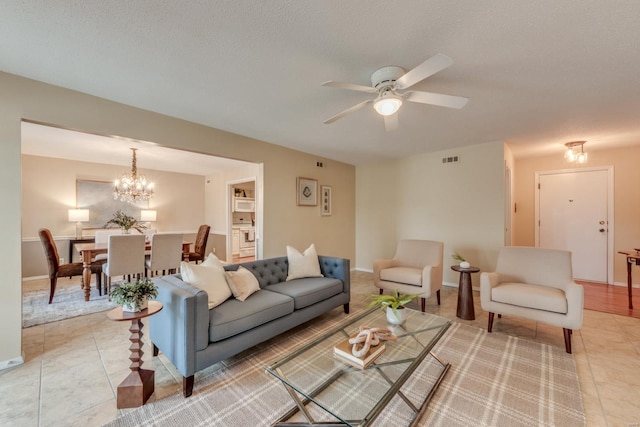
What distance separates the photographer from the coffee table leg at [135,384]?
1.66m

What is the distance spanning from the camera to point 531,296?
2479 millimetres

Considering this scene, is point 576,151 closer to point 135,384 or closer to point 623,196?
point 623,196

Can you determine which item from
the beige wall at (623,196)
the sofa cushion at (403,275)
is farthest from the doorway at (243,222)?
the beige wall at (623,196)

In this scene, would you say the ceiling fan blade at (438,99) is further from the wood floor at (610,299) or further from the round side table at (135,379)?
the wood floor at (610,299)

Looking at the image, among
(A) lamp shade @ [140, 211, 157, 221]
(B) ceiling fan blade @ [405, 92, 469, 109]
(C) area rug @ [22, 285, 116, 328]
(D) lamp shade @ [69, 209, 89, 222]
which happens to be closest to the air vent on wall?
(B) ceiling fan blade @ [405, 92, 469, 109]

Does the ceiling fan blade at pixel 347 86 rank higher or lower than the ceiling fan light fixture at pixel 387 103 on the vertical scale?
higher

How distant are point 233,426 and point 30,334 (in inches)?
106

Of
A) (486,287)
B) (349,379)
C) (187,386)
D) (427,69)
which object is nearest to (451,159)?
(486,287)

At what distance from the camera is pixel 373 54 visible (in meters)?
1.84

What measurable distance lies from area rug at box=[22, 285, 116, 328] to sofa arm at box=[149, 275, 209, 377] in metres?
2.12

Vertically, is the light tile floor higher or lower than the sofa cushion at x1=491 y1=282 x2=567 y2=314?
lower

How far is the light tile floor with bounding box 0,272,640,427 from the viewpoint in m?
1.62

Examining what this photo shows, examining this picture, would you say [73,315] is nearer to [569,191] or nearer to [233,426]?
[233,426]

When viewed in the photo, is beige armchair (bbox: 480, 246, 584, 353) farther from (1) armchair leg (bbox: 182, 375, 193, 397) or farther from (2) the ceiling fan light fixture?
(1) armchair leg (bbox: 182, 375, 193, 397)
